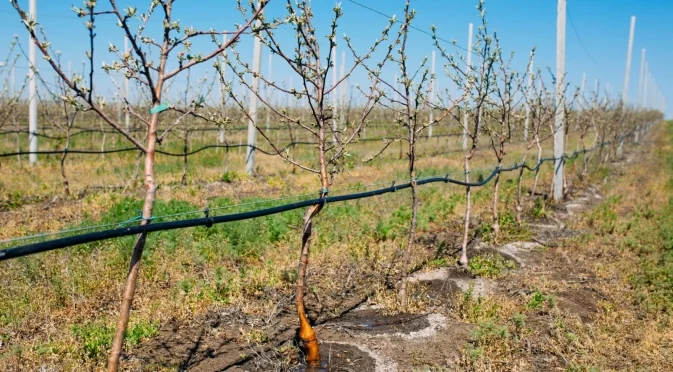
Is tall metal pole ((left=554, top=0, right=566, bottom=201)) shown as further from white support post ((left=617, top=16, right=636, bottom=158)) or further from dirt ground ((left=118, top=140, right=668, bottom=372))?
white support post ((left=617, top=16, right=636, bottom=158))

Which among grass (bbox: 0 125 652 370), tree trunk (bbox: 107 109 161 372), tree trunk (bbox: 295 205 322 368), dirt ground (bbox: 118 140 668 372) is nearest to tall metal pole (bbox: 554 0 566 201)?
grass (bbox: 0 125 652 370)

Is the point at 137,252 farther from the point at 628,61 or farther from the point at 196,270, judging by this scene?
the point at 628,61

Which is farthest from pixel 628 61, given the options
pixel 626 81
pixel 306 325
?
pixel 306 325

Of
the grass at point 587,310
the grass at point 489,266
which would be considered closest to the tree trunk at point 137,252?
the grass at point 587,310

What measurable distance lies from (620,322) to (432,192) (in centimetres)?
570

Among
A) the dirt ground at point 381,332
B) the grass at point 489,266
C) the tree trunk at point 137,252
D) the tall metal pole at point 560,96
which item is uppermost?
the tall metal pole at point 560,96

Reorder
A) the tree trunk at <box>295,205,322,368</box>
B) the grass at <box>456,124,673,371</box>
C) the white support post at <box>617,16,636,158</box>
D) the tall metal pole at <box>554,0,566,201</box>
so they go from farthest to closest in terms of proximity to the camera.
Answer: the white support post at <box>617,16,636,158</box> → the tall metal pole at <box>554,0,566,201</box> → the grass at <box>456,124,673,371</box> → the tree trunk at <box>295,205,322,368</box>

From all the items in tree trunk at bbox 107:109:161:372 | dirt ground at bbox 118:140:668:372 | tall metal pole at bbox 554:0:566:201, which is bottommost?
A: dirt ground at bbox 118:140:668:372

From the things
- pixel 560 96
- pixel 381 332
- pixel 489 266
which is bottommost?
pixel 381 332

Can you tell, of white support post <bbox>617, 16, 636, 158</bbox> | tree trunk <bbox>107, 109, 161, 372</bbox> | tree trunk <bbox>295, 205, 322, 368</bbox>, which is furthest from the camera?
white support post <bbox>617, 16, 636, 158</bbox>

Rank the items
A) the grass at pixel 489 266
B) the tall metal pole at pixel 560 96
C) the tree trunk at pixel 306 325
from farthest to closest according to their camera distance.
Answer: the tall metal pole at pixel 560 96
the grass at pixel 489 266
the tree trunk at pixel 306 325

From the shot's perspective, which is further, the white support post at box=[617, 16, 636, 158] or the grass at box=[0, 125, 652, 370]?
the white support post at box=[617, 16, 636, 158]

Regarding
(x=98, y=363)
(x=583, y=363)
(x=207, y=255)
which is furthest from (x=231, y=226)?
(x=583, y=363)

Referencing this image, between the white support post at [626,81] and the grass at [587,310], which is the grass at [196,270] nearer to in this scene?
the grass at [587,310]
